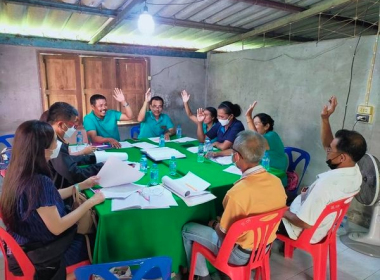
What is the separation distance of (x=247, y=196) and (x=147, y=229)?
0.66m

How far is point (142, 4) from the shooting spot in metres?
2.95

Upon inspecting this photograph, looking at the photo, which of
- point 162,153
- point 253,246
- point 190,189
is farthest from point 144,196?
point 162,153

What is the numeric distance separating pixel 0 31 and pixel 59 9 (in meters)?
1.49

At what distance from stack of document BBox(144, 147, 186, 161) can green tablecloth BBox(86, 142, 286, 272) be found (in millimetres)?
786

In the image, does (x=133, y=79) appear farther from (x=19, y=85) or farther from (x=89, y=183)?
(x=89, y=183)

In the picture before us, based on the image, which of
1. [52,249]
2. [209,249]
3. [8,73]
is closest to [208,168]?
[209,249]

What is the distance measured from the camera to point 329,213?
5.42ft

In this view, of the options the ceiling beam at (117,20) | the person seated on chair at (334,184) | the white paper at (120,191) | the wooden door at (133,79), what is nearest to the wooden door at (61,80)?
the ceiling beam at (117,20)

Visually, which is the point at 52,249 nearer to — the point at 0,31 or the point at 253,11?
the point at 253,11

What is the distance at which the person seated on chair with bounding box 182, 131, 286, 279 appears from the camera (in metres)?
1.40

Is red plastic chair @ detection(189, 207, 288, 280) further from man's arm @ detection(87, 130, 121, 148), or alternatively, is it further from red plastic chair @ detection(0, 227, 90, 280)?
man's arm @ detection(87, 130, 121, 148)

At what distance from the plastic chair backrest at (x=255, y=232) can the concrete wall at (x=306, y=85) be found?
2.07m

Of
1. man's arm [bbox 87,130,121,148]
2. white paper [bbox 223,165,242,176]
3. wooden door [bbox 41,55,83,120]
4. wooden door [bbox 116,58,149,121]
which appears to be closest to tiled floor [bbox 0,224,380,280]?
white paper [bbox 223,165,242,176]

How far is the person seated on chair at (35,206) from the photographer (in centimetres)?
123
